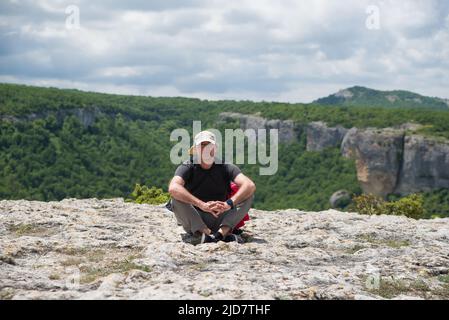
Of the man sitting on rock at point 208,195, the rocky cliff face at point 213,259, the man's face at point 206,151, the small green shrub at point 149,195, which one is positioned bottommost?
the small green shrub at point 149,195

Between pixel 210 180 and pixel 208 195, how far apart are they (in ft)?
0.85

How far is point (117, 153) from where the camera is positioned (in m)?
106

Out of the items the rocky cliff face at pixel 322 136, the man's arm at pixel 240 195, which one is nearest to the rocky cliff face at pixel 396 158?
the rocky cliff face at pixel 322 136

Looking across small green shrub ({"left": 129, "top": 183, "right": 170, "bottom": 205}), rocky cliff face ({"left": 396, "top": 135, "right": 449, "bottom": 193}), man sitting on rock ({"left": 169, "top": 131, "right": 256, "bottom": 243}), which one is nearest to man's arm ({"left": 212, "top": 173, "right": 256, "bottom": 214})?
man sitting on rock ({"left": 169, "top": 131, "right": 256, "bottom": 243})

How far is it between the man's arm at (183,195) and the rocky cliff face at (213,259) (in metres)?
0.62

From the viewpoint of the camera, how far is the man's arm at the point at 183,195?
29.6 ft

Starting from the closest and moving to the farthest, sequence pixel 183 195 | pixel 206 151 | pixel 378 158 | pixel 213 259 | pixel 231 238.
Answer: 1. pixel 213 259
2. pixel 183 195
3. pixel 206 151
4. pixel 231 238
5. pixel 378 158

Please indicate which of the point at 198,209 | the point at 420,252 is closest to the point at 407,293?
the point at 420,252

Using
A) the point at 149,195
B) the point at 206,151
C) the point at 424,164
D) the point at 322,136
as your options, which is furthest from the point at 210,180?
the point at 322,136

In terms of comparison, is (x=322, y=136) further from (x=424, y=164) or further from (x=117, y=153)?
(x=117, y=153)

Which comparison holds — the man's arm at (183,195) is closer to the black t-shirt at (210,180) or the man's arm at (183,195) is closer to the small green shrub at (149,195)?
the black t-shirt at (210,180)

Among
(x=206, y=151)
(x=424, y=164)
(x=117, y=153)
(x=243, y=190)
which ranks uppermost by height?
(x=206, y=151)

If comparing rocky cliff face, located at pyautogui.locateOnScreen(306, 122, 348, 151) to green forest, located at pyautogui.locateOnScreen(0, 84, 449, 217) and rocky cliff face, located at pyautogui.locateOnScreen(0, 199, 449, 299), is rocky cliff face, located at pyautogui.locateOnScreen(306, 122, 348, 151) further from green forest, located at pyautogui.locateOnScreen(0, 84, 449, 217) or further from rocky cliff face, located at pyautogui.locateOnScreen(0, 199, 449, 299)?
rocky cliff face, located at pyautogui.locateOnScreen(0, 199, 449, 299)
